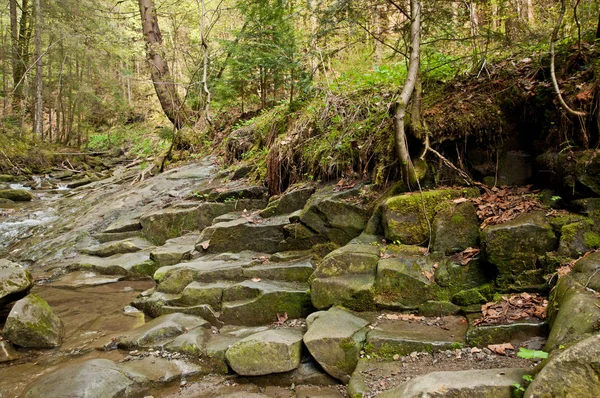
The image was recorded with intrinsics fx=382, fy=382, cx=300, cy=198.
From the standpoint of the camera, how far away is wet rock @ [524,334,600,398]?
210 cm

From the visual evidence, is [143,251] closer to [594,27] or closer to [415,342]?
[415,342]

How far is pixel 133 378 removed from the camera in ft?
12.3

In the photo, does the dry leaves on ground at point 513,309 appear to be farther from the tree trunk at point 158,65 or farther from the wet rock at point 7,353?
the tree trunk at point 158,65

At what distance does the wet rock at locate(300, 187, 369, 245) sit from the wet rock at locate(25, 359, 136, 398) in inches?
125

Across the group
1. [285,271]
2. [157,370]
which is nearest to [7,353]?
[157,370]

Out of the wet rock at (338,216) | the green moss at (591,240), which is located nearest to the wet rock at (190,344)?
the wet rock at (338,216)

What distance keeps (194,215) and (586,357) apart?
22.9 feet

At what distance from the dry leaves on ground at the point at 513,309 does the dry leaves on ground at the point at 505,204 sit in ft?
2.75

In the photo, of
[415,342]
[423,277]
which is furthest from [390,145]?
[415,342]

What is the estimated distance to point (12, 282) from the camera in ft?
17.9

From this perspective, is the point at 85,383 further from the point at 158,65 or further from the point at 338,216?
the point at 158,65

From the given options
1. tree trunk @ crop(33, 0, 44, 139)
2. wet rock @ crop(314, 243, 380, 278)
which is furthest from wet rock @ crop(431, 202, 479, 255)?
tree trunk @ crop(33, 0, 44, 139)

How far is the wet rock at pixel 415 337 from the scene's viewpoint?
11.3 ft

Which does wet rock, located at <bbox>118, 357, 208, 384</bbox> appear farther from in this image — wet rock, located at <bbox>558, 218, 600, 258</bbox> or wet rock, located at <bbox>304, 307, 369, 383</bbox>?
wet rock, located at <bbox>558, 218, 600, 258</bbox>
